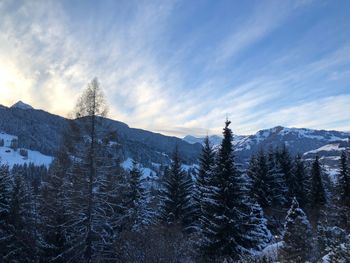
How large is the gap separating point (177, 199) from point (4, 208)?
1395cm

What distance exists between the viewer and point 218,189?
71.2 ft

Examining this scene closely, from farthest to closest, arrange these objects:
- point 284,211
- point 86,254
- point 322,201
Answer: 1. point 322,201
2. point 284,211
3. point 86,254

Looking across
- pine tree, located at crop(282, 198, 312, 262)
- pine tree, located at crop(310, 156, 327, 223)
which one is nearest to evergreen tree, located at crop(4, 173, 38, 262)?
pine tree, located at crop(282, 198, 312, 262)

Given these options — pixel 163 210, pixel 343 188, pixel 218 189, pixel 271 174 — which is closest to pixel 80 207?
pixel 218 189

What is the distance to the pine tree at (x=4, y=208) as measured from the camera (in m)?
21.6

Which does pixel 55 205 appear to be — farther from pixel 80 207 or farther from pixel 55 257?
pixel 80 207

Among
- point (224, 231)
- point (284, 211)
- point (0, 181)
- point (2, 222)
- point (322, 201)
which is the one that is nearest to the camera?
point (224, 231)

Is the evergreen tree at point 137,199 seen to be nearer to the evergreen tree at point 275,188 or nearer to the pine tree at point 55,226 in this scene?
the pine tree at point 55,226

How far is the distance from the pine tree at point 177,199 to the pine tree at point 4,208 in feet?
41.0

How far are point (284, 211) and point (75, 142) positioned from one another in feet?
79.9

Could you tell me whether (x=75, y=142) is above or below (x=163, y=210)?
above

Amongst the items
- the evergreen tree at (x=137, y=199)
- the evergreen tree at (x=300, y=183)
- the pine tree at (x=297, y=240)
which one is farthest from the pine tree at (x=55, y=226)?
the evergreen tree at (x=300, y=183)

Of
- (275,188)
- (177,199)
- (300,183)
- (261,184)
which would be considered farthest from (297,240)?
(300,183)

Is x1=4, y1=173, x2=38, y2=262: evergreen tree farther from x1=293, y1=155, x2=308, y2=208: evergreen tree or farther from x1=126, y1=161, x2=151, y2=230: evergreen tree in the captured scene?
x1=293, y1=155, x2=308, y2=208: evergreen tree
